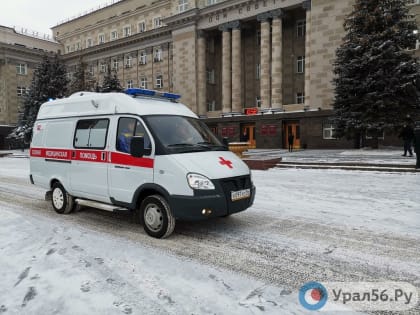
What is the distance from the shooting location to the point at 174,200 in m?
5.10

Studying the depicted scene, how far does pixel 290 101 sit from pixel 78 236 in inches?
1276

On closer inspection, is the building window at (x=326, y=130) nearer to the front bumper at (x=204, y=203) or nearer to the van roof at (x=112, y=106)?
the van roof at (x=112, y=106)

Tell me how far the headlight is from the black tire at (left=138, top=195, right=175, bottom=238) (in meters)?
0.61

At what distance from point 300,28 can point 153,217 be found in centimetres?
3435

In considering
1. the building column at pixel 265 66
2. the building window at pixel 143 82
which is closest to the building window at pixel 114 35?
the building window at pixel 143 82

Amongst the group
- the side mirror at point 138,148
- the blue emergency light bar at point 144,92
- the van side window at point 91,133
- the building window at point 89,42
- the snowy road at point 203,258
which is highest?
the building window at point 89,42

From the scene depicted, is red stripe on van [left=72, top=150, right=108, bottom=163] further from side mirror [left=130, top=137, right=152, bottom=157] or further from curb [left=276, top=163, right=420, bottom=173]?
curb [left=276, top=163, right=420, bottom=173]

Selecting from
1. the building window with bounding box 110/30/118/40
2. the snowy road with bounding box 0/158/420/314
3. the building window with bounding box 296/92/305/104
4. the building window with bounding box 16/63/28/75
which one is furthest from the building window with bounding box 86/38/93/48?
the snowy road with bounding box 0/158/420/314

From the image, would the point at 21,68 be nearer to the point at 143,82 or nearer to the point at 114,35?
the point at 114,35

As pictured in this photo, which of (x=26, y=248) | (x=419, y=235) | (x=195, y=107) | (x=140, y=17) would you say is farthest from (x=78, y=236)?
(x=140, y=17)

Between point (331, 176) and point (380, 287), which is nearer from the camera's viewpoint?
point (380, 287)

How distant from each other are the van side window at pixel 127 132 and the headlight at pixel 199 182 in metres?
1.17

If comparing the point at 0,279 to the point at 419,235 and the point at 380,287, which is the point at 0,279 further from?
the point at 419,235

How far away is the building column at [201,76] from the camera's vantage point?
38906 mm
